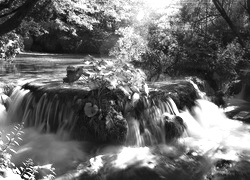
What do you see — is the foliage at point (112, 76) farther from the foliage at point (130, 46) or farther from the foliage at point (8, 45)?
the foliage at point (130, 46)

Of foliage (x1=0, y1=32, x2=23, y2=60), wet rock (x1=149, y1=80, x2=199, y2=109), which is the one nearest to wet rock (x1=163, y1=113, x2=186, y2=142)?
wet rock (x1=149, y1=80, x2=199, y2=109)

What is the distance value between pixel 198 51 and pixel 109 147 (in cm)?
796

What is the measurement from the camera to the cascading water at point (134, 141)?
21.1 ft

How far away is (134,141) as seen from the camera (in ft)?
24.8

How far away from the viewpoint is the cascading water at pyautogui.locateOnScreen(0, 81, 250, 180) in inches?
254

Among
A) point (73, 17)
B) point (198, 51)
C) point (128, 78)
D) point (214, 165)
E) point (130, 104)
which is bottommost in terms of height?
point (214, 165)

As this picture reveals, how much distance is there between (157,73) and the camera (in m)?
12.8

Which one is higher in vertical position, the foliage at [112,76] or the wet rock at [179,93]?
the foliage at [112,76]

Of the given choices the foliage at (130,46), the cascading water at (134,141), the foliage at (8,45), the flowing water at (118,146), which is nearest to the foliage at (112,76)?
the cascading water at (134,141)

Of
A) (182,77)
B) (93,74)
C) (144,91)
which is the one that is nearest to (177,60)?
(182,77)

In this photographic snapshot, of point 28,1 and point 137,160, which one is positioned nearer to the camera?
point 28,1

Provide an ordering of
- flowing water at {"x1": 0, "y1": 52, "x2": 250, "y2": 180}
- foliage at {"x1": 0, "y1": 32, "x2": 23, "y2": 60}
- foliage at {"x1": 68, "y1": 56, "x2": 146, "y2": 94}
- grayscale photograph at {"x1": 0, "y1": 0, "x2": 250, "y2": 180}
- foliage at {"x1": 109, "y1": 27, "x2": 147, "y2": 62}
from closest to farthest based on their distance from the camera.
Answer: grayscale photograph at {"x1": 0, "y1": 0, "x2": 250, "y2": 180} → flowing water at {"x1": 0, "y1": 52, "x2": 250, "y2": 180} → foliage at {"x1": 68, "y1": 56, "x2": 146, "y2": 94} → foliage at {"x1": 0, "y1": 32, "x2": 23, "y2": 60} → foliage at {"x1": 109, "y1": 27, "x2": 147, "y2": 62}

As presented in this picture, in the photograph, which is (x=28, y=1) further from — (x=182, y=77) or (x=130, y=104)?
(x=182, y=77)

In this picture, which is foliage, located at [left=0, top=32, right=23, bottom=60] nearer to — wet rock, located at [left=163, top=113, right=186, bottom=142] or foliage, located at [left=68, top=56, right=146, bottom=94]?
foliage, located at [left=68, top=56, right=146, bottom=94]
